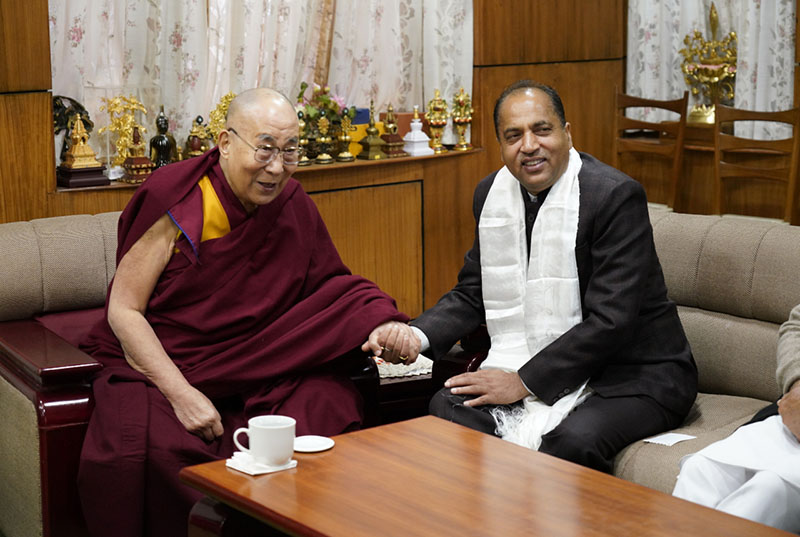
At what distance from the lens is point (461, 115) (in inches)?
196

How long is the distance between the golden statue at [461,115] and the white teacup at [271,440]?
126 inches

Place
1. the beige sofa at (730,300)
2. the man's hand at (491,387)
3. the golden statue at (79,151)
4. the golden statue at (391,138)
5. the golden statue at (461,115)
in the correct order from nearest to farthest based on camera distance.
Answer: the man's hand at (491,387) < the beige sofa at (730,300) < the golden statue at (79,151) < the golden statue at (391,138) < the golden statue at (461,115)

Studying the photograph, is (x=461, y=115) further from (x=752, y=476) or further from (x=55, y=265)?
(x=752, y=476)

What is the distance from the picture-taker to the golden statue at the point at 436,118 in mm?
4883

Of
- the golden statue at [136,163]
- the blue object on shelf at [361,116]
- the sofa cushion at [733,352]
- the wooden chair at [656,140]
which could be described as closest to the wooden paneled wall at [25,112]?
the golden statue at [136,163]

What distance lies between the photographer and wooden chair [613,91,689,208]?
5062 mm

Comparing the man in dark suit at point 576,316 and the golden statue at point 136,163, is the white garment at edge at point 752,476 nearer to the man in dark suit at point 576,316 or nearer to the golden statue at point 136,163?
the man in dark suit at point 576,316

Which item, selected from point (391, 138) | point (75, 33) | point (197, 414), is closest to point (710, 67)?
point (391, 138)

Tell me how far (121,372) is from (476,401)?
2.97 feet

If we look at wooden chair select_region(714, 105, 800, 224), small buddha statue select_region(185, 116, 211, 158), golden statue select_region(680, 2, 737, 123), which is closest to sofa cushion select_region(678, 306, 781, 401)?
wooden chair select_region(714, 105, 800, 224)

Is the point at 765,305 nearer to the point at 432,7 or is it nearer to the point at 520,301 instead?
the point at 520,301

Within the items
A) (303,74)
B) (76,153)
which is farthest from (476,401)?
(303,74)

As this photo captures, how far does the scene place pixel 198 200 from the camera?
274 cm

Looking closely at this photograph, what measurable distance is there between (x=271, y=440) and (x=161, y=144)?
227cm
